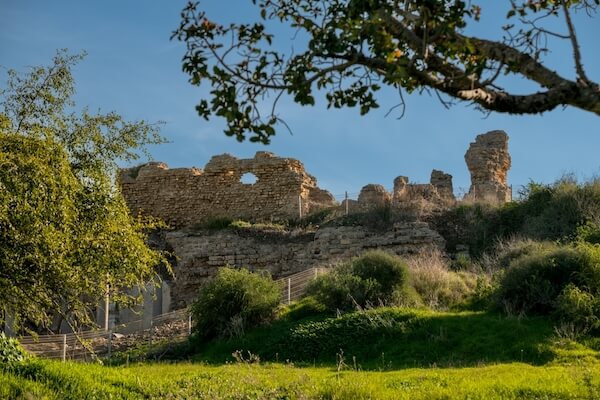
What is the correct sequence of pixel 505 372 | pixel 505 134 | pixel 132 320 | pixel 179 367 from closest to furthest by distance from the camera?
pixel 505 372 < pixel 179 367 < pixel 132 320 < pixel 505 134

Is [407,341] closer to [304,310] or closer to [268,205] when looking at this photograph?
[304,310]

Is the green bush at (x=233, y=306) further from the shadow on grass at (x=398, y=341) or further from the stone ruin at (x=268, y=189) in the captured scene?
the stone ruin at (x=268, y=189)

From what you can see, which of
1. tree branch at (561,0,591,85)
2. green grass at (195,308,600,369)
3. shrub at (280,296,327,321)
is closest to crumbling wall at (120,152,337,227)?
shrub at (280,296,327,321)

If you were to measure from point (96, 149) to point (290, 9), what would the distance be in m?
8.12

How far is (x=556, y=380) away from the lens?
39.4ft

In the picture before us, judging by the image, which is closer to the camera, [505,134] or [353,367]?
[353,367]

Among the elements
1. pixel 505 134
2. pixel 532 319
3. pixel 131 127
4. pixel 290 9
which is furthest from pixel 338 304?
pixel 505 134

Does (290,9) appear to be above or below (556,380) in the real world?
above

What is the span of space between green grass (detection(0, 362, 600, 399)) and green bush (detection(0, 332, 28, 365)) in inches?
13.8

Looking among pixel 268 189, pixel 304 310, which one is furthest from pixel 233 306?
pixel 268 189

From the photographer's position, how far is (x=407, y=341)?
16.2 meters

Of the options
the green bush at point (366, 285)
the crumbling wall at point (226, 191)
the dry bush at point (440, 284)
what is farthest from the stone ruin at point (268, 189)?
the green bush at point (366, 285)

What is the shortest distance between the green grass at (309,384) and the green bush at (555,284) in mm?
2910

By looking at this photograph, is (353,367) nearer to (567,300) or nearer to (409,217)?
(567,300)
